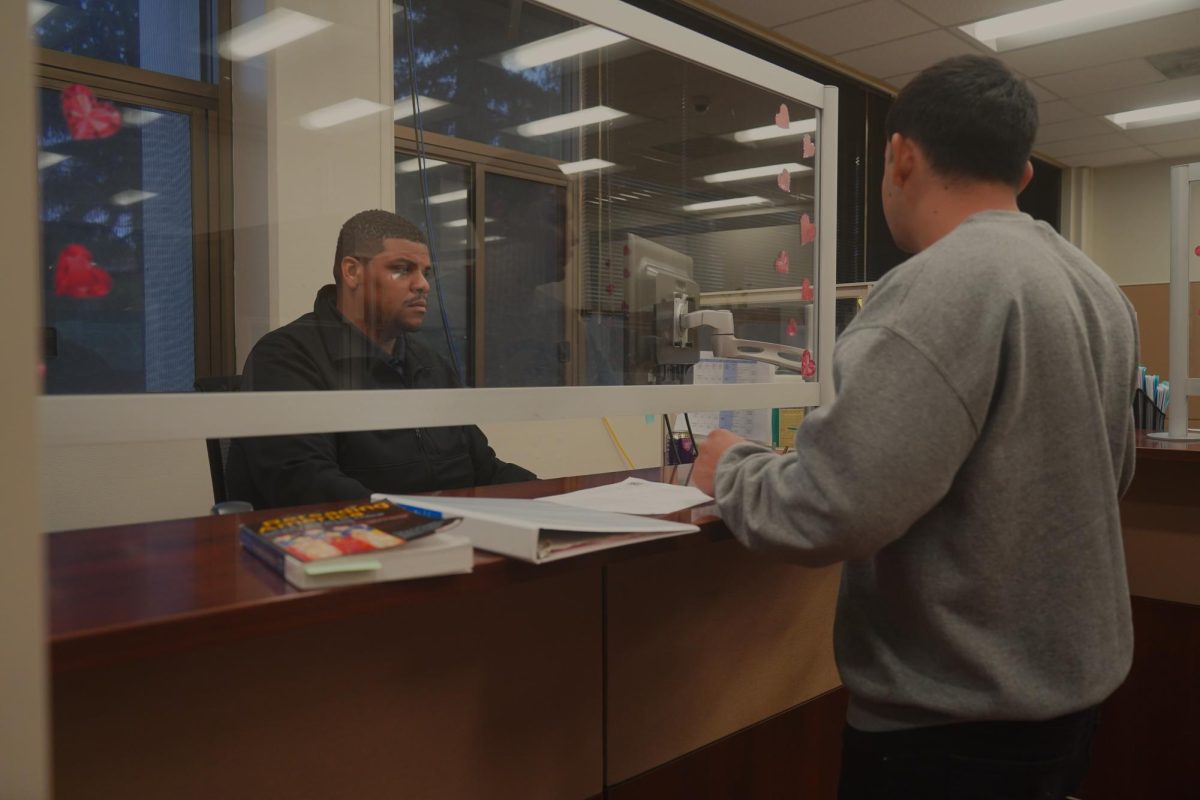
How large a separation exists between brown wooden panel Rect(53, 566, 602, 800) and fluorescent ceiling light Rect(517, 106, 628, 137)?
2.22 ft

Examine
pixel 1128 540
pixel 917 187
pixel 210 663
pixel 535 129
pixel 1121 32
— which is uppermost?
pixel 1121 32

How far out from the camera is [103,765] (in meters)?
0.77

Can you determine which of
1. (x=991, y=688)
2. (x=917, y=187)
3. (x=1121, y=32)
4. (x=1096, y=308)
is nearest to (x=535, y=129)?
(x=917, y=187)

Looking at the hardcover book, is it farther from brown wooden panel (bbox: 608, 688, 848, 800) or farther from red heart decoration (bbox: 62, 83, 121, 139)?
brown wooden panel (bbox: 608, 688, 848, 800)

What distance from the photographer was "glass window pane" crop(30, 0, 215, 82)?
87 cm

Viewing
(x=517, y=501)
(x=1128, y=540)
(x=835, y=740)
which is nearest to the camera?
(x=517, y=501)

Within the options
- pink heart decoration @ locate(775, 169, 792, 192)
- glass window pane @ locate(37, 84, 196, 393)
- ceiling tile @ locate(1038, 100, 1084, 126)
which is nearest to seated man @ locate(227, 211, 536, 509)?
glass window pane @ locate(37, 84, 196, 393)

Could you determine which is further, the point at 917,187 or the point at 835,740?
the point at 835,740

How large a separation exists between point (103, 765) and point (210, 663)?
0.12m

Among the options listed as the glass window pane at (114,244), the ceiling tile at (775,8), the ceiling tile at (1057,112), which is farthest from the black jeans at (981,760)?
the ceiling tile at (1057,112)

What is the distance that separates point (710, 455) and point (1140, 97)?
5.55 metres

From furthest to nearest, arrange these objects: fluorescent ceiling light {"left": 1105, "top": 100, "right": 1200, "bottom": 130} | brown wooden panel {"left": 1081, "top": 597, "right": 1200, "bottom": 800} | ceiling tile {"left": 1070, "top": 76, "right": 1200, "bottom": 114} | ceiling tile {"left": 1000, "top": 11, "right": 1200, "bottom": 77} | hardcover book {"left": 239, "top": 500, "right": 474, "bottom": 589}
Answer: fluorescent ceiling light {"left": 1105, "top": 100, "right": 1200, "bottom": 130} → ceiling tile {"left": 1070, "top": 76, "right": 1200, "bottom": 114} → ceiling tile {"left": 1000, "top": 11, "right": 1200, "bottom": 77} → brown wooden panel {"left": 1081, "top": 597, "right": 1200, "bottom": 800} → hardcover book {"left": 239, "top": 500, "right": 474, "bottom": 589}

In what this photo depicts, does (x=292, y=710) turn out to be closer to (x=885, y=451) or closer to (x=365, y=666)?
(x=365, y=666)

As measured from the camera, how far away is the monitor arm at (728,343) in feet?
5.06
